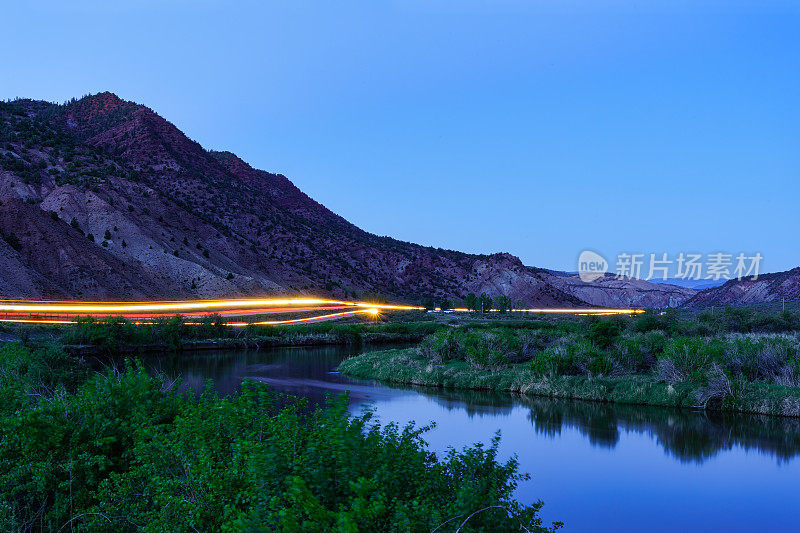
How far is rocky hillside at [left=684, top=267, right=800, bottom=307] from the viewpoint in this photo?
339 ft

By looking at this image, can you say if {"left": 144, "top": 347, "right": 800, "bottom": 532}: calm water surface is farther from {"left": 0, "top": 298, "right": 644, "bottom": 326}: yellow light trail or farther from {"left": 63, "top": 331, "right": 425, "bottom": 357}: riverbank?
{"left": 0, "top": 298, "right": 644, "bottom": 326}: yellow light trail

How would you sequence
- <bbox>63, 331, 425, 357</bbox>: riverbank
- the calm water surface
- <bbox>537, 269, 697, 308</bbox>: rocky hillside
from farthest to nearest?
<bbox>537, 269, 697, 308</bbox>: rocky hillside
<bbox>63, 331, 425, 357</bbox>: riverbank
the calm water surface

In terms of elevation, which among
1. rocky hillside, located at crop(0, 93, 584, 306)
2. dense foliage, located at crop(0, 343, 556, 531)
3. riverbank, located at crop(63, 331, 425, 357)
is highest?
rocky hillside, located at crop(0, 93, 584, 306)

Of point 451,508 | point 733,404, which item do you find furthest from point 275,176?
point 451,508

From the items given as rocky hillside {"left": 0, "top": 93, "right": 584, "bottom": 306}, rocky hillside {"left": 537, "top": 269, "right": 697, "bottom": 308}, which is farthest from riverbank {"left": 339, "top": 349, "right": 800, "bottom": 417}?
rocky hillside {"left": 537, "top": 269, "right": 697, "bottom": 308}

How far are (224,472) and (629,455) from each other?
14362 mm

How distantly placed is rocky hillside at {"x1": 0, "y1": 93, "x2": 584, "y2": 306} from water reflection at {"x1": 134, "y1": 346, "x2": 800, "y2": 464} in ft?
100

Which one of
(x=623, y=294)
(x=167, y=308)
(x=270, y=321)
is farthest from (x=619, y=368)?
(x=623, y=294)

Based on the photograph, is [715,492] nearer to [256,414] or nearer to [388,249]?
[256,414]

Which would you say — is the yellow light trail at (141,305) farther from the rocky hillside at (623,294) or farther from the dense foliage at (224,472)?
the rocky hillside at (623,294)

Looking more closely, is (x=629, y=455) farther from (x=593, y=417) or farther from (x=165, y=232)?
(x=165, y=232)

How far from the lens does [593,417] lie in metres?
22.7

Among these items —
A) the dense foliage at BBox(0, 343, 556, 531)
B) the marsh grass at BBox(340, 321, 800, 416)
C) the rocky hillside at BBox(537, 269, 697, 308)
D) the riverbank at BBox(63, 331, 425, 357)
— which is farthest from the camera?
the rocky hillside at BBox(537, 269, 697, 308)

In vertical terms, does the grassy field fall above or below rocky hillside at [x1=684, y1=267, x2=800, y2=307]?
below
